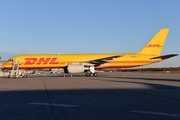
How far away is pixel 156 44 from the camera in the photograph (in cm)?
4112

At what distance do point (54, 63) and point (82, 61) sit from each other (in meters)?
4.09

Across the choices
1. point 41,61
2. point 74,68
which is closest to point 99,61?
point 74,68

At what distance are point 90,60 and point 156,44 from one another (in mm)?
10559

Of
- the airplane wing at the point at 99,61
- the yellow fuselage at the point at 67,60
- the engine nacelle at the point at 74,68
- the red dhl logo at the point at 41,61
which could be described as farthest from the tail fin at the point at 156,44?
the red dhl logo at the point at 41,61

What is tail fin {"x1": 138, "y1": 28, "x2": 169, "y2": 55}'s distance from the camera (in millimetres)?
41031

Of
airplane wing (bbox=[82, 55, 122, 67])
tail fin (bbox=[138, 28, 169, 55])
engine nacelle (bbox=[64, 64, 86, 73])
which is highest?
tail fin (bbox=[138, 28, 169, 55])

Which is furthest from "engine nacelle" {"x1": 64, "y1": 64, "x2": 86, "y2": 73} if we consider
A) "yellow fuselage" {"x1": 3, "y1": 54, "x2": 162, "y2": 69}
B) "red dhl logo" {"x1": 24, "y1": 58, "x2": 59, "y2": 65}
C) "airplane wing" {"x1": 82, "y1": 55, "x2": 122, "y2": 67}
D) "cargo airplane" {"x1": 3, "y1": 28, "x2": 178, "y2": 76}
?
"red dhl logo" {"x1": 24, "y1": 58, "x2": 59, "y2": 65}

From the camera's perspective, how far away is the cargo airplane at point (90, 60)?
3803 centimetres

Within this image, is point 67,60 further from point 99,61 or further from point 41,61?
point 99,61

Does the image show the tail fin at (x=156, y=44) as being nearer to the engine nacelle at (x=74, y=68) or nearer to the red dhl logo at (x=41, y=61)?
the engine nacelle at (x=74, y=68)

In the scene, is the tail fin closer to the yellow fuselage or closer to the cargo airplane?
the cargo airplane

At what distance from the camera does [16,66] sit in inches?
1505
